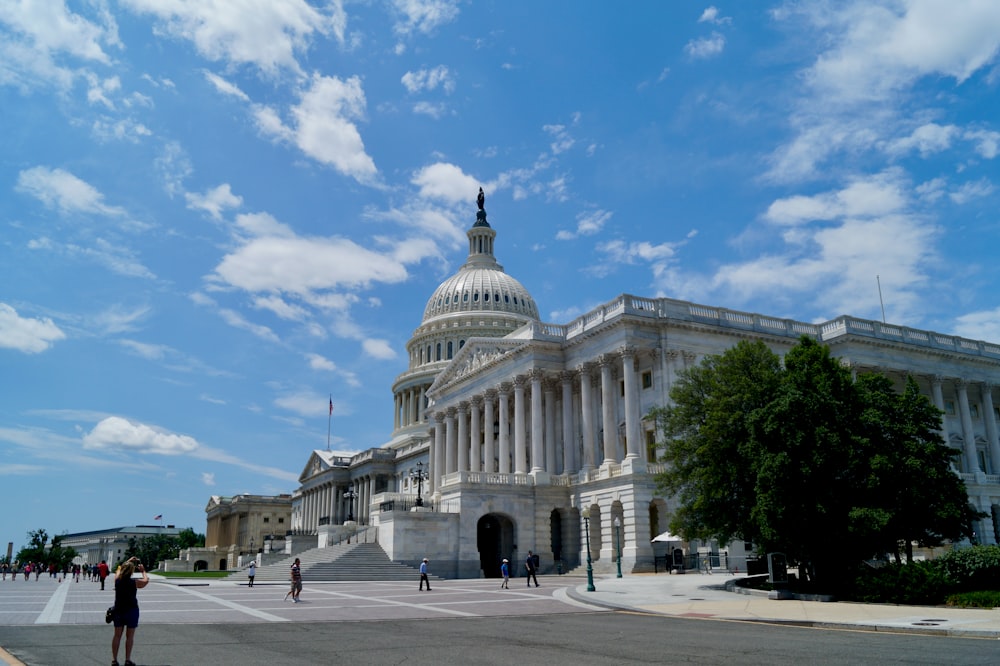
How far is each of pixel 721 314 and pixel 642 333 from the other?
8073 mm

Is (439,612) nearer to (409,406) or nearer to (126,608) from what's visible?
(126,608)

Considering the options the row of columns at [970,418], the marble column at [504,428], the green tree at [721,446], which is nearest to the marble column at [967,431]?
the row of columns at [970,418]

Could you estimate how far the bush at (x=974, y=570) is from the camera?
26.8 meters

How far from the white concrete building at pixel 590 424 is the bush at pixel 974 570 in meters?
19.0

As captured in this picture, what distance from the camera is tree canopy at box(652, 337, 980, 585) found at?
99.0ft

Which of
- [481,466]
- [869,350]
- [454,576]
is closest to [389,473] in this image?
[481,466]

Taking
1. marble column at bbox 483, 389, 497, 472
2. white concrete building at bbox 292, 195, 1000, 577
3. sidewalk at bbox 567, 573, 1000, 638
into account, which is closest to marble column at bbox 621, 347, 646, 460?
white concrete building at bbox 292, 195, 1000, 577

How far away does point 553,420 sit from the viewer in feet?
221

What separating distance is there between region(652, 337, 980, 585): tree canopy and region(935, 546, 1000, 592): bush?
2505 mm

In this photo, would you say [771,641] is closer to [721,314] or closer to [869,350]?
[721,314]

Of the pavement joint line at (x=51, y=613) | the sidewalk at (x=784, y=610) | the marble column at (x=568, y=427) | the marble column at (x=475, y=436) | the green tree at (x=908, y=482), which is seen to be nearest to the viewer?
the sidewalk at (x=784, y=610)

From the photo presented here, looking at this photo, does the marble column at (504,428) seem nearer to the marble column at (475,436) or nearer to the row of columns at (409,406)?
the marble column at (475,436)

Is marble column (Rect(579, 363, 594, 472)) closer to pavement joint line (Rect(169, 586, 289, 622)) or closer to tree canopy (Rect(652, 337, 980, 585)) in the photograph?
tree canopy (Rect(652, 337, 980, 585))

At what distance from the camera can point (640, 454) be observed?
56.1 meters
